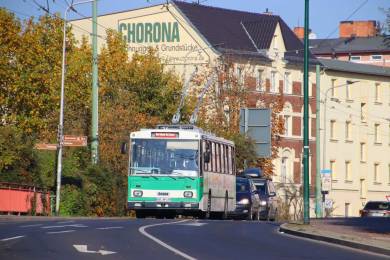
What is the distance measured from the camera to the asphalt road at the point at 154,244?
20109mm

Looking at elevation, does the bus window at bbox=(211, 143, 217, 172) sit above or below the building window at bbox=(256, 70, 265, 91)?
below

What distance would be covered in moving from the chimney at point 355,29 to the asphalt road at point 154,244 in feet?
350

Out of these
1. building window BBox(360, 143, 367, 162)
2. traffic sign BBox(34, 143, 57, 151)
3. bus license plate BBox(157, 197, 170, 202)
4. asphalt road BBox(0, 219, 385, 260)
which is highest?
building window BBox(360, 143, 367, 162)

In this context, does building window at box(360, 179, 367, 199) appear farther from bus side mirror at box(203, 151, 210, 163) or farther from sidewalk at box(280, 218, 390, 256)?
sidewalk at box(280, 218, 390, 256)

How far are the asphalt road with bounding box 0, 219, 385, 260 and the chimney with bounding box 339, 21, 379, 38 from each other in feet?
350

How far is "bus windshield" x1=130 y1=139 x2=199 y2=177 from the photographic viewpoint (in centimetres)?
4272

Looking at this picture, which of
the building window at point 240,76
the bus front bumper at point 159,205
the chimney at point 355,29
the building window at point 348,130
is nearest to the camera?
the bus front bumper at point 159,205

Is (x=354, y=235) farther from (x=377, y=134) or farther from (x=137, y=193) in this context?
(x=377, y=134)

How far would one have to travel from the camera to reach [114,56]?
80.2 meters

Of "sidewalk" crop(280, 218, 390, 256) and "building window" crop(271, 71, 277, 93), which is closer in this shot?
"sidewalk" crop(280, 218, 390, 256)

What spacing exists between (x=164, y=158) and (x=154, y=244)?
66.0ft

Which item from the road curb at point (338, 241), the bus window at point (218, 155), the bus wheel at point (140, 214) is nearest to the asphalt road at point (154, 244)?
the road curb at point (338, 241)

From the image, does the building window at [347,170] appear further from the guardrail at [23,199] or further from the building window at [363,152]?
the guardrail at [23,199]

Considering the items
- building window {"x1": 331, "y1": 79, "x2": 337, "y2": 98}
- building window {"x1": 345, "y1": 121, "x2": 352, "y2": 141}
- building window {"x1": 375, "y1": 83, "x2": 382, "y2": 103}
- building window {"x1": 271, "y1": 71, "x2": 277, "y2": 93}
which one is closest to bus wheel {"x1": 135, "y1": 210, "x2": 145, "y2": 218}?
building window {"x1": 271, "y1": 71, "x2": 277, "y2": 93}
